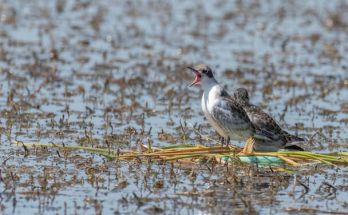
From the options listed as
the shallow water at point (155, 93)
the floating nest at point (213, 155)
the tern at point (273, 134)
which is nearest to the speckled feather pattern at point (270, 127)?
the tern at point (273, 134)

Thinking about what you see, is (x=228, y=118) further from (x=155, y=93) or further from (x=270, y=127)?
(x=155, y=93)

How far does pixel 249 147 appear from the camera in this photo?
11.5m

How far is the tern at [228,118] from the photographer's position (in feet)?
37.9

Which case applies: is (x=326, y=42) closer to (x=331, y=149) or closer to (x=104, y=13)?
(x=104, y=13)

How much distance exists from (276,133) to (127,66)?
6300mm

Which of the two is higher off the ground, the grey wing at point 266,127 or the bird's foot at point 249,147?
the grey wing at point 266,127

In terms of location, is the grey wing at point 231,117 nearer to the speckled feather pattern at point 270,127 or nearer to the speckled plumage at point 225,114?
the speckled plumage at point 225,114

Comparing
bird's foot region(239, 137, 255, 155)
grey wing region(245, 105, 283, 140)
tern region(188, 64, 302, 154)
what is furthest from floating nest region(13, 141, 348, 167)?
grey wing region(245, 105, 283, 140)

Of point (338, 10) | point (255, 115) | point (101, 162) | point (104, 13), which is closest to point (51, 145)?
point (101, 162)

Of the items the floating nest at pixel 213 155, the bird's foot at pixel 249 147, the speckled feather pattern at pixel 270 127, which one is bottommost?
the floating nest at pixel 213 155

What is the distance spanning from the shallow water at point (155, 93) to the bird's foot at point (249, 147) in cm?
27

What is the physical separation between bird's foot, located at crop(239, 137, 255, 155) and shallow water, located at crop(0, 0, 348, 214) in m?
0.27

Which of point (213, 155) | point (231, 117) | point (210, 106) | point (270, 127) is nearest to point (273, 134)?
point (270, 127)

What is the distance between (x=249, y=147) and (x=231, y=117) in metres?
0.40
